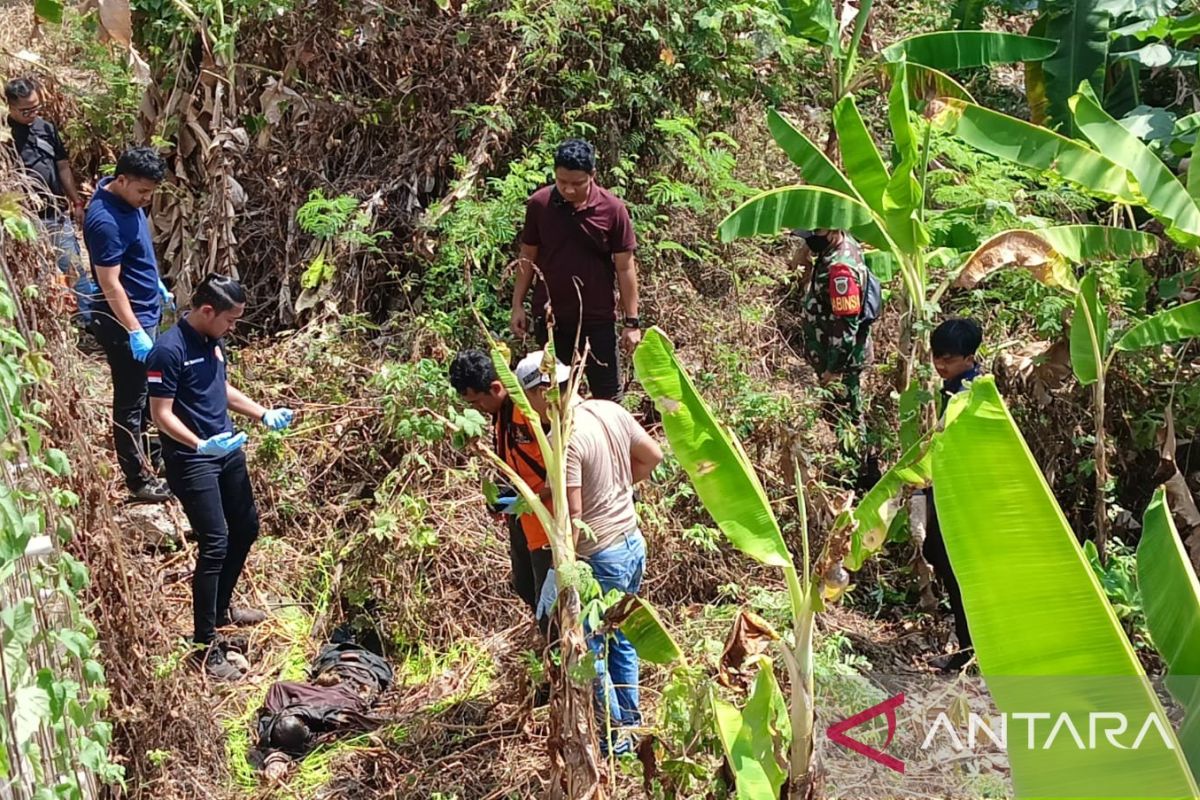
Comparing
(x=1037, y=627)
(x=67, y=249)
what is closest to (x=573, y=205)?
(x=67, y=249)

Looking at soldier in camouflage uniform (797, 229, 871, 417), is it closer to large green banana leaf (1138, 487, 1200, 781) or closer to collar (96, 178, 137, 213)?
collar (96, 178, 137, 213)

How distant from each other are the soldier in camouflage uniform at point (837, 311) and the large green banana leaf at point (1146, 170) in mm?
1247

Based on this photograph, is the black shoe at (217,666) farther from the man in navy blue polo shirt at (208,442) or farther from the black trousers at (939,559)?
the black trousers at (939,559)

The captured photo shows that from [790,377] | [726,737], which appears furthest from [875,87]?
[726,737]

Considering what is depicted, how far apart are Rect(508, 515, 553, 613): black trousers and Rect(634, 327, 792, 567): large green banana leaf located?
1.00 meters

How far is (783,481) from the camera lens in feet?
19.1

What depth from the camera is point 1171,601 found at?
2.36 meters

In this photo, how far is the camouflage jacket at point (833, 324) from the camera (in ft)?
19.0

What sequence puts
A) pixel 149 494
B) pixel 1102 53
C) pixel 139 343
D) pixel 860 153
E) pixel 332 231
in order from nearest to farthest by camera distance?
pixel 860 153, pixel 139 343, pixel 149 494, pixel 332 231, pixel 1102 53

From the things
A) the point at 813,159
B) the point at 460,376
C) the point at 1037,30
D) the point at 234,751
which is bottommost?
the point at 234,751

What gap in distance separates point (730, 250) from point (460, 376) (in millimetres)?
3867

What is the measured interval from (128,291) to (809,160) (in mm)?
3219

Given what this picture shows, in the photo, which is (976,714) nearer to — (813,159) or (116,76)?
(813,159)

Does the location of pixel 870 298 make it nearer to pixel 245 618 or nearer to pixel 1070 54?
pixel 1070 54
